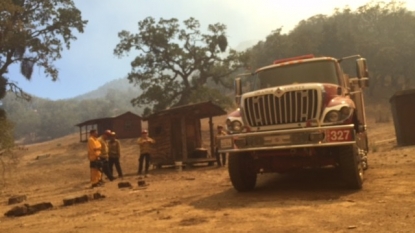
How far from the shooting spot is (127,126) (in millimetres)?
45844

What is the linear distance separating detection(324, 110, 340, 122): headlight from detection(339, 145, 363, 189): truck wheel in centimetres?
53

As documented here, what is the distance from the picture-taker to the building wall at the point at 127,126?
45.4 metres

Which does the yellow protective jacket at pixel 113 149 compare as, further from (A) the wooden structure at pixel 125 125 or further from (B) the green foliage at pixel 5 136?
(A) the wooden structure at pixel 125 125

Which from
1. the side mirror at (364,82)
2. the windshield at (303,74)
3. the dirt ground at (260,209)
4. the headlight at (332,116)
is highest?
the windshield at (303,74)

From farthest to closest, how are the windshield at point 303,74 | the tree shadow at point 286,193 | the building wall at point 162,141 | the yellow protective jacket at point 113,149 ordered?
1. the building wall at point 162,141
2. the yellow protective jacket at point 113,149
3. the windshield at point 303,74
4. the tree shadow at point 286,193

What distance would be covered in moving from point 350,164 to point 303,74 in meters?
2.30

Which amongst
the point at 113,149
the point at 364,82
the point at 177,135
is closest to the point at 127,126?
the point at 177,135

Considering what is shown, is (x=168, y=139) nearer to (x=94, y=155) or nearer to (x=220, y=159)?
(x=220, y=159)

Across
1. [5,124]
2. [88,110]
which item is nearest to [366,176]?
[5,124]

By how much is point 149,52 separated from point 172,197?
3058 centimetres

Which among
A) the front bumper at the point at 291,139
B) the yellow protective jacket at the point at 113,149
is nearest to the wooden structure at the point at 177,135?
the yellow protective jacket at the point at 113,149

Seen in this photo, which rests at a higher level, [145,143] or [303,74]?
[303,74]

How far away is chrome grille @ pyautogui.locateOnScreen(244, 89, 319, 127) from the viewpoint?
7.29 metres

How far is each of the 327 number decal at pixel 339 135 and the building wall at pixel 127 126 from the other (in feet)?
130
